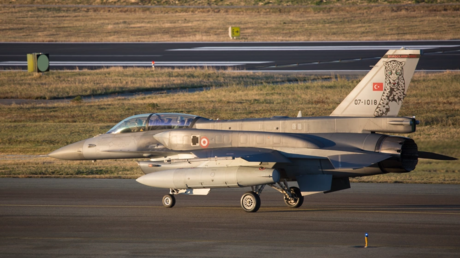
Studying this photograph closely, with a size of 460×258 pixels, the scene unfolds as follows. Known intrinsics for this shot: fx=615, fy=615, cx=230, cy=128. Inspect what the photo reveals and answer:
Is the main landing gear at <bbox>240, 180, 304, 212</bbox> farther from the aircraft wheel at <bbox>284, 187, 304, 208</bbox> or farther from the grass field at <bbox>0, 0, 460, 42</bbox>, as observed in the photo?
the grass field at <bbox>0, 0, 460, 42</bbox>

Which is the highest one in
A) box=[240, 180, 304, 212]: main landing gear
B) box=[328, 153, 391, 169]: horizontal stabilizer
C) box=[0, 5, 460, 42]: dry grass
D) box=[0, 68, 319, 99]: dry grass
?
box=[0, 5, 460, 42]: dry grass

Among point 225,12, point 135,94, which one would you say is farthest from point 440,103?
point 225,12

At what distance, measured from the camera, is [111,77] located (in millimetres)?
44875

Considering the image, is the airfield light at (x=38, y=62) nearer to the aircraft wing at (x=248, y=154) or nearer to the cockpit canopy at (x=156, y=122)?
the cockpit canopy at (x=156, y=122)

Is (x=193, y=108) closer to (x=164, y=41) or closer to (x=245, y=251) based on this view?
(x=245, y=251)

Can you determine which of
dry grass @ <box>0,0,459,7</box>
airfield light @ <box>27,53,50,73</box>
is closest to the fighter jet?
airfield light @ <box>27,53,50,73</box>

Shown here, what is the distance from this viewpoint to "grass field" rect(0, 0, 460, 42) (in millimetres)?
70125

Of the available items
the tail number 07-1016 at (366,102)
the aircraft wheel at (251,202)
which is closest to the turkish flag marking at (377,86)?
the tail number 07-1016 at (366,102)

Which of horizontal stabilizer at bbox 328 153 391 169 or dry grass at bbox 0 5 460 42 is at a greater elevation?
dry grass at bbox 0 5 460 42

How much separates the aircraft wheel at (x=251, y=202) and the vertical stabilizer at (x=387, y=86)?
134 inches

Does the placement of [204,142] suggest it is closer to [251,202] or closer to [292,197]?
[251,202]

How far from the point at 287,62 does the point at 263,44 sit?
1326 centimetres

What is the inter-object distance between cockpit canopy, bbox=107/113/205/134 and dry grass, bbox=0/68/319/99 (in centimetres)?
2325

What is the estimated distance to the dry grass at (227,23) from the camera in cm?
7000
